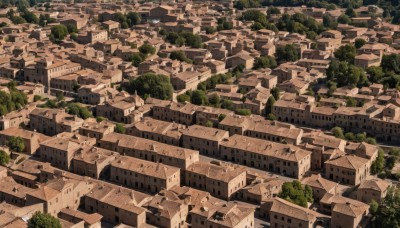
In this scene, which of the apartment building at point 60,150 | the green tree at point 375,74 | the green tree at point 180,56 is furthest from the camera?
the green tree at point 180,56

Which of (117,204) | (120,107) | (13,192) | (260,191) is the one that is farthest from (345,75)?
(13,192)

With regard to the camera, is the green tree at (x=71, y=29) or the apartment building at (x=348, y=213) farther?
the green tree at (x=71, y=29)

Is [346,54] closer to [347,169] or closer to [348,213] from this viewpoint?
[347,169]

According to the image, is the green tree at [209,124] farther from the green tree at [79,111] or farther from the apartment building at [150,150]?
the green tree at [79,111]

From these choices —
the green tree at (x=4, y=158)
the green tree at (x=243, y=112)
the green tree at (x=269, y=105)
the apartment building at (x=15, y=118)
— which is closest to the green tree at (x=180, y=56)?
the green tree at (x=269, y=105)

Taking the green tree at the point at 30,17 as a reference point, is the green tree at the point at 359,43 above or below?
below

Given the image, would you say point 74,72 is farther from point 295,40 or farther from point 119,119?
point 295,40

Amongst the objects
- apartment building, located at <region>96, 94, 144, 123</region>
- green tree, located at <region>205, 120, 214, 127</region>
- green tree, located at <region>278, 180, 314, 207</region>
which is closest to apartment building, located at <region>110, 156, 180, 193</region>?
green tree, located at <region>278, 180, 314, 207</region>

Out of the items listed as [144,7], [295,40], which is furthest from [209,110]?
[144,7]
